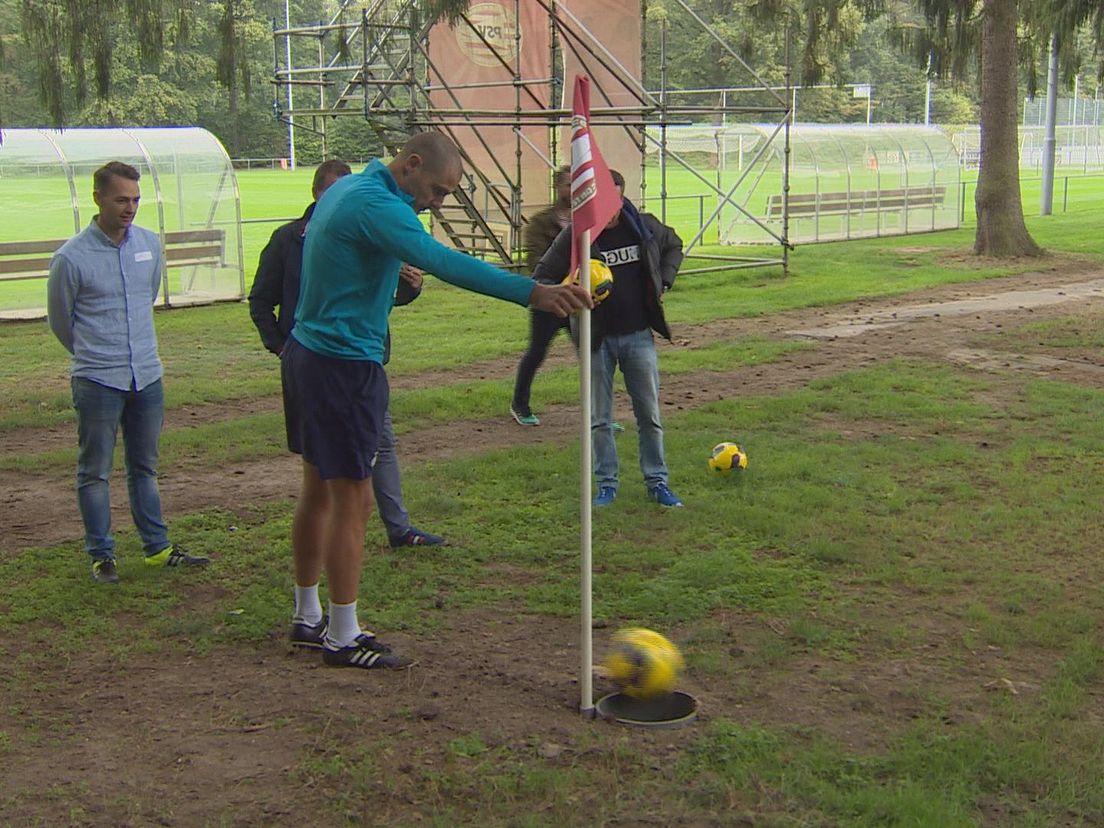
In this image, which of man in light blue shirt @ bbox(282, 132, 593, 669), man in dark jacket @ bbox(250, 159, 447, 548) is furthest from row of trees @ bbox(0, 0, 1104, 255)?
man in light blue shirt @ bbox(282, 132, 593, 669)

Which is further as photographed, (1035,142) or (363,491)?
(1035,142)

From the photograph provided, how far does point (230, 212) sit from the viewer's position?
17.9 meters

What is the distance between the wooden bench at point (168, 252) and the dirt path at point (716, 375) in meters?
6.73

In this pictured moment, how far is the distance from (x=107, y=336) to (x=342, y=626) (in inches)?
80.1

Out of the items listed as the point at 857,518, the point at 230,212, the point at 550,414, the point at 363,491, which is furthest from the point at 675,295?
the point at 363,491

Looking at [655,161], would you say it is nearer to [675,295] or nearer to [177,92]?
[177,92]

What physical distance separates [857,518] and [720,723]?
2.87 metres

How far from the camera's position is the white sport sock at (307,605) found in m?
5.39

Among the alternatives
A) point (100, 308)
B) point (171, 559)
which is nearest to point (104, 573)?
point (171, 559)

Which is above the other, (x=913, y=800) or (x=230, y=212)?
(x=230, y=212)

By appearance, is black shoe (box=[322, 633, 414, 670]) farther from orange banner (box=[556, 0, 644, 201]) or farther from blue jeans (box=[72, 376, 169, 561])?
orange banner (box=[556, 0, 644, 201])

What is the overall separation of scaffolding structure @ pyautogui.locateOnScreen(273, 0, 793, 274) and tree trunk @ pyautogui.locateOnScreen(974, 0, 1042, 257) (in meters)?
3.38

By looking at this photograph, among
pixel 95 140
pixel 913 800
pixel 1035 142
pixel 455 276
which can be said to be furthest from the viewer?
pixel 1035 142

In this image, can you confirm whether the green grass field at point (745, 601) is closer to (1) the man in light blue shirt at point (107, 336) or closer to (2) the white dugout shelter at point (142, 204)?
(1) the man in light blue shirt at point (107, 336)
